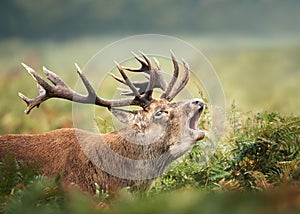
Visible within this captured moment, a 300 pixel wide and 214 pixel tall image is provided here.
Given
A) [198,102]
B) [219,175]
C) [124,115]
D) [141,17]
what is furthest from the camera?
[141,17]

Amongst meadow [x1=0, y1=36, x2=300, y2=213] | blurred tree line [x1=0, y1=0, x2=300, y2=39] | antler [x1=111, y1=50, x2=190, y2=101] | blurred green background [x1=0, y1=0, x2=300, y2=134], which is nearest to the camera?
meadow [x1=0, y1=36, x2=300, y2=213]

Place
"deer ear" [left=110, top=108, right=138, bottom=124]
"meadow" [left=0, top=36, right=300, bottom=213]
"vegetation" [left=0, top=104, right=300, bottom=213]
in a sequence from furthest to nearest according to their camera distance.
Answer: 1. "deer ear" [left=110, top=108, right=138, bottom=124]
2. "vegetation" [left=0, top=104, right=300, bottom=213]
3. "meadow" [left=0, top=36, right=300, bottom=213]

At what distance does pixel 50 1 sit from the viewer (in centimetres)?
3878

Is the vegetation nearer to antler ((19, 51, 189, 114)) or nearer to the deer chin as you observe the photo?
the deer chin

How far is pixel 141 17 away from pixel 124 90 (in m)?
28.5

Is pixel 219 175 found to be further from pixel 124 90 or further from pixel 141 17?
pixel 141 17

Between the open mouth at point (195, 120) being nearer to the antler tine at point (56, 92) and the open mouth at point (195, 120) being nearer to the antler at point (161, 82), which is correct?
the antler at point (161, 82)

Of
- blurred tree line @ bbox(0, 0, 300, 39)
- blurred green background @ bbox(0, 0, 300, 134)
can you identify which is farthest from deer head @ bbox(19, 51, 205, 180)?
blurred tree line @ bbox(0, 0, 300, 39)

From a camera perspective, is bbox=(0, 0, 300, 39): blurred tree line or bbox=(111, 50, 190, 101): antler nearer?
bbox=(111, 50, 190, 101): antler

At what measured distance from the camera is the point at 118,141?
7902mm

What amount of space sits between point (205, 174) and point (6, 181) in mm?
2521

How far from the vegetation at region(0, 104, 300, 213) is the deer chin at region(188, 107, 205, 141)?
154 millimetres

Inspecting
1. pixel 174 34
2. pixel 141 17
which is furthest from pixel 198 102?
pixel 141 17

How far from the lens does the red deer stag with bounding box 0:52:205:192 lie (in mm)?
7422
